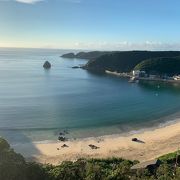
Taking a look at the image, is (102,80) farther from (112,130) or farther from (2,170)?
(2,170)

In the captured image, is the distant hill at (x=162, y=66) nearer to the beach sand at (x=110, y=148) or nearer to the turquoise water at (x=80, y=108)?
the turquoise water at (x=80, y=108)

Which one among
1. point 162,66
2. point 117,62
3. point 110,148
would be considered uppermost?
point 117,62

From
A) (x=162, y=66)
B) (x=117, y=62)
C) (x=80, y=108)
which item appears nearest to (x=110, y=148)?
(x=80, y=108)

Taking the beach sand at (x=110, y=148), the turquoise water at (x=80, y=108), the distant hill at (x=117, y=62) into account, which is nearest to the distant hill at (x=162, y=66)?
the distant hill at (x=117, y=62)

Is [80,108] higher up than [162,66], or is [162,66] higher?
[162,66]

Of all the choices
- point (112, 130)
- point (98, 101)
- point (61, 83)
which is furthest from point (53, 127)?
point (61, 83)

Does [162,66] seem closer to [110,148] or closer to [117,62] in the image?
[117,62]
